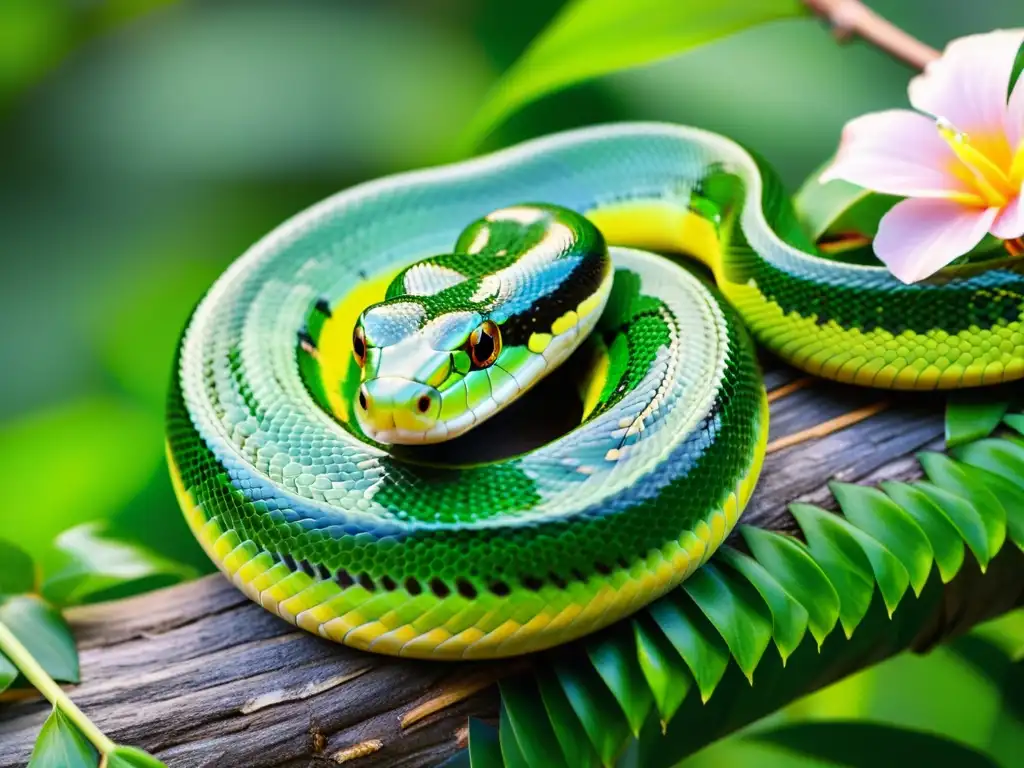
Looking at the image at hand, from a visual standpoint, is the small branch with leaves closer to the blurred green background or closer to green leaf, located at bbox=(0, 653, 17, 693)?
green leaf, located at bbox=(0, 653, 17, 693)

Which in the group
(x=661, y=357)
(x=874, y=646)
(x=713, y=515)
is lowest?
(x=874, y=646)

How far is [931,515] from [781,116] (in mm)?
2047

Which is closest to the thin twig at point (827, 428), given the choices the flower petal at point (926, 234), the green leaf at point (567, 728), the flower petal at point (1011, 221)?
the flower petal at point (926, 234)

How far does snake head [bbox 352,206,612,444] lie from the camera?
1.32 meters

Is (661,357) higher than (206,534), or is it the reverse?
(661,357)

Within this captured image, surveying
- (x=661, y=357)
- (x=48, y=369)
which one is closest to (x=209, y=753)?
(x=661, y=357)

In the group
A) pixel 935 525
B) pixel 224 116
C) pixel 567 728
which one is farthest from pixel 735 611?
pixel 224 116

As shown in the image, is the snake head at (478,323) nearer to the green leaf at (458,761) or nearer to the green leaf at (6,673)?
the green leaf at (458,761)

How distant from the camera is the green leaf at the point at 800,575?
1396mm

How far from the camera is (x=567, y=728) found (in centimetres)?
132

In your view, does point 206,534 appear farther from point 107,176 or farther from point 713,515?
point 107,176

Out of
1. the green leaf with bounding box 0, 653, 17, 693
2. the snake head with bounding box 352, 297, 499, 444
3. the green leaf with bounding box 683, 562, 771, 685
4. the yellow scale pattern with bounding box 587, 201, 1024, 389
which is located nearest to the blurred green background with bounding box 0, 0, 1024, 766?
the yellow scale pattern with bounding box 587, 201, 1024, 389

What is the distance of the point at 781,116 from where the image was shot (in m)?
3.21

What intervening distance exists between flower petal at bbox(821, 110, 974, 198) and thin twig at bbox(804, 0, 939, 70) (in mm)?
538
